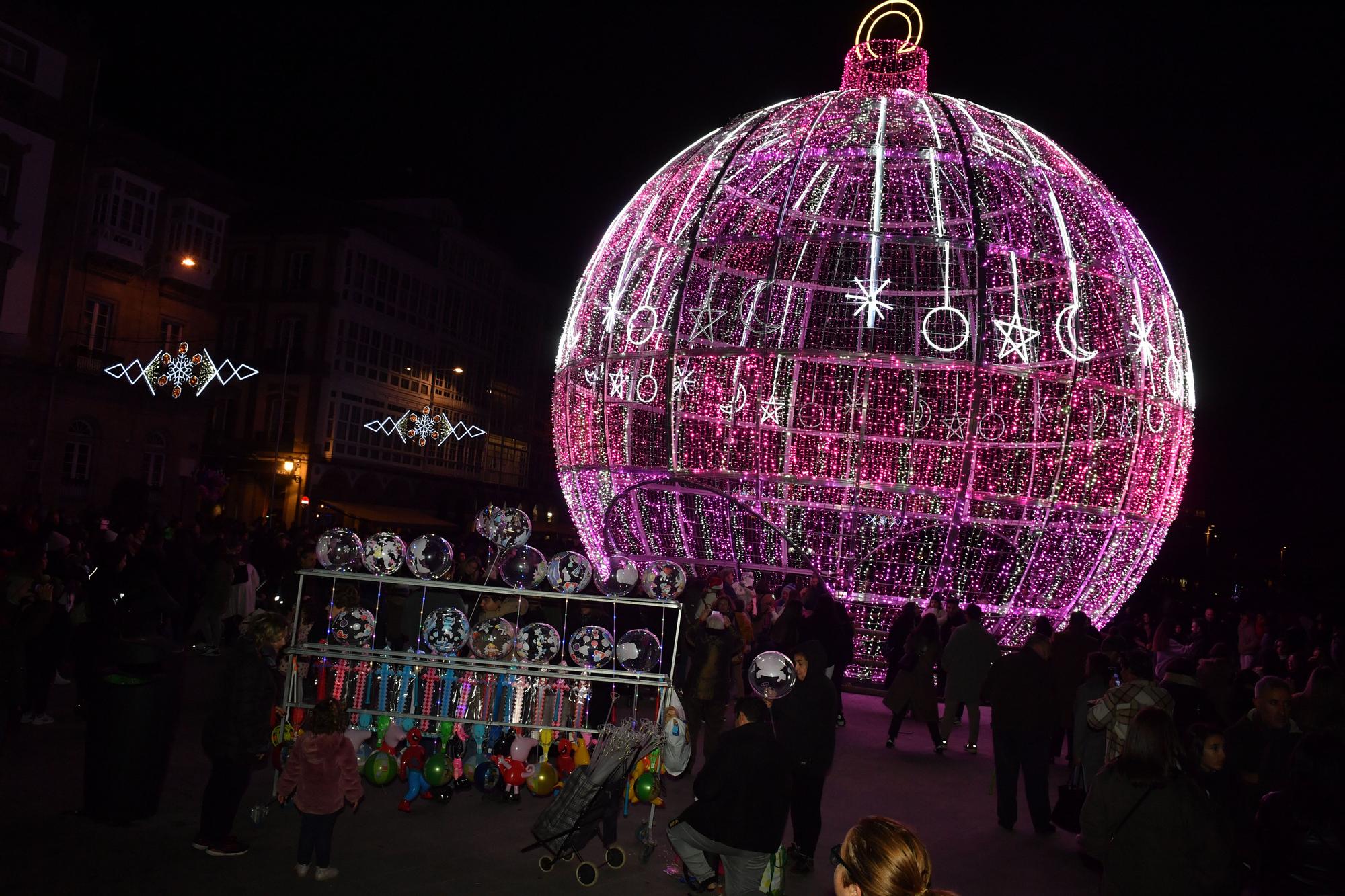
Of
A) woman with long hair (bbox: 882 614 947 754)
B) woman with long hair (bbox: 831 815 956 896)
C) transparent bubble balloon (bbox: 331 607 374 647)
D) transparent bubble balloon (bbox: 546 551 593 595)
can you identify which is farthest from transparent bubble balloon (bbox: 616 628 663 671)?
woman with long hair (bbox: 831 815 956 896)

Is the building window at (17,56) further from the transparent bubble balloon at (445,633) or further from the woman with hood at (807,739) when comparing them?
the woman with hood at (807,739)

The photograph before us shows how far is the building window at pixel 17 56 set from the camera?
78.3 ft

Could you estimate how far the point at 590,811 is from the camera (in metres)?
6.08

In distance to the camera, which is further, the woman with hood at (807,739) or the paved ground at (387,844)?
the woman with hood at (807,739)

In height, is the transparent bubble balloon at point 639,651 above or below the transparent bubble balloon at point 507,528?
below

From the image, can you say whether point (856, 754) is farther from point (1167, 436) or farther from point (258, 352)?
point (258, 352)

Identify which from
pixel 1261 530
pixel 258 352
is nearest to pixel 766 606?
pixel 1261 530

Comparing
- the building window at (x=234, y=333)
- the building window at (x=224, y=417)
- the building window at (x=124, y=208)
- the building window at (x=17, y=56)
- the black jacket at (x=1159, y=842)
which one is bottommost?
the black jacket at (x=1159, y=842)

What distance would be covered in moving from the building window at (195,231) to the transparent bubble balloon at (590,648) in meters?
27.9

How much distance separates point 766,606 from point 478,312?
1306 inches

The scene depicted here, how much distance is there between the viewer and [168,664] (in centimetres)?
662

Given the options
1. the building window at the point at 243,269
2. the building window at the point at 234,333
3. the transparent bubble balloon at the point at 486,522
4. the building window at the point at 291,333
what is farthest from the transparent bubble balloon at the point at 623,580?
the building window at the point at 243,269

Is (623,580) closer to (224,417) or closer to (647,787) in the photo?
(647,787)

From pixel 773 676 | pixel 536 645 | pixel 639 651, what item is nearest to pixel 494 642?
pixel 536 645
